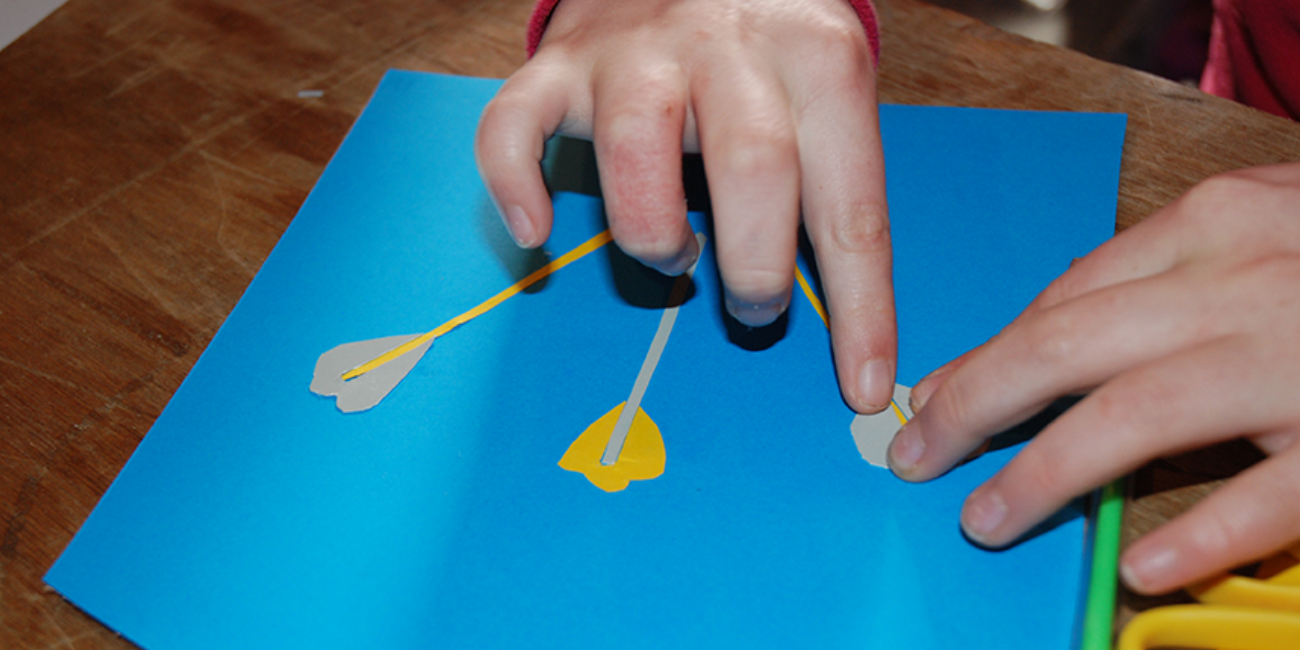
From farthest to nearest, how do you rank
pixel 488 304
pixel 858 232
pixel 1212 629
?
1. pixel 488 304
2. pixel 858 232
3. pixel 1212 629

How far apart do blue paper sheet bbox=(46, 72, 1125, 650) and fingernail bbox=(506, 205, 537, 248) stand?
89mm

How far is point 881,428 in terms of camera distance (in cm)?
48

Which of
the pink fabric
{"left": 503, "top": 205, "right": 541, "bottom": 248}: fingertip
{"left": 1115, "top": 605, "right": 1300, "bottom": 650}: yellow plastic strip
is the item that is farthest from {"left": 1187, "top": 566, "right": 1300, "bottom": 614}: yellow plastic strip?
the pink fabric

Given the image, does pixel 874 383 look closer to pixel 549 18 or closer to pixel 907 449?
pixel 907 449

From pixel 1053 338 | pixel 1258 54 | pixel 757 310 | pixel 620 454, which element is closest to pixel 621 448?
pixel 620 454

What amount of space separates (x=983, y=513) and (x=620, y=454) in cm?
20

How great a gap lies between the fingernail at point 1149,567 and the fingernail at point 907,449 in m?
0.11

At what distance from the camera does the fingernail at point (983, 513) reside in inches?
16.1

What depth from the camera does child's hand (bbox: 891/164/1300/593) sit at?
0.37 metres

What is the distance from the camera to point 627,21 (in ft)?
1.72

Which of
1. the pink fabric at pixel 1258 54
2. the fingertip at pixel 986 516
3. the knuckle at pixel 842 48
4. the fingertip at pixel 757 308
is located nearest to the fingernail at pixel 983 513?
the fingertip at pixel 986 516

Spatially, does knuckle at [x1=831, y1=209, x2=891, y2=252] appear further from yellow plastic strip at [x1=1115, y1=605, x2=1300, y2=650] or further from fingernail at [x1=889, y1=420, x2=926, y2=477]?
yellow plastic strip at [x1=1115, y1=605, x2=1300, y2=650]

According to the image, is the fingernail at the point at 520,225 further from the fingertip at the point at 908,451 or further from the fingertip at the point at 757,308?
the fingertip at the point at 908,451

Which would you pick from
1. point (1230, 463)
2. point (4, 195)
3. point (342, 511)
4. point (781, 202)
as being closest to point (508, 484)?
point (342, 511)
